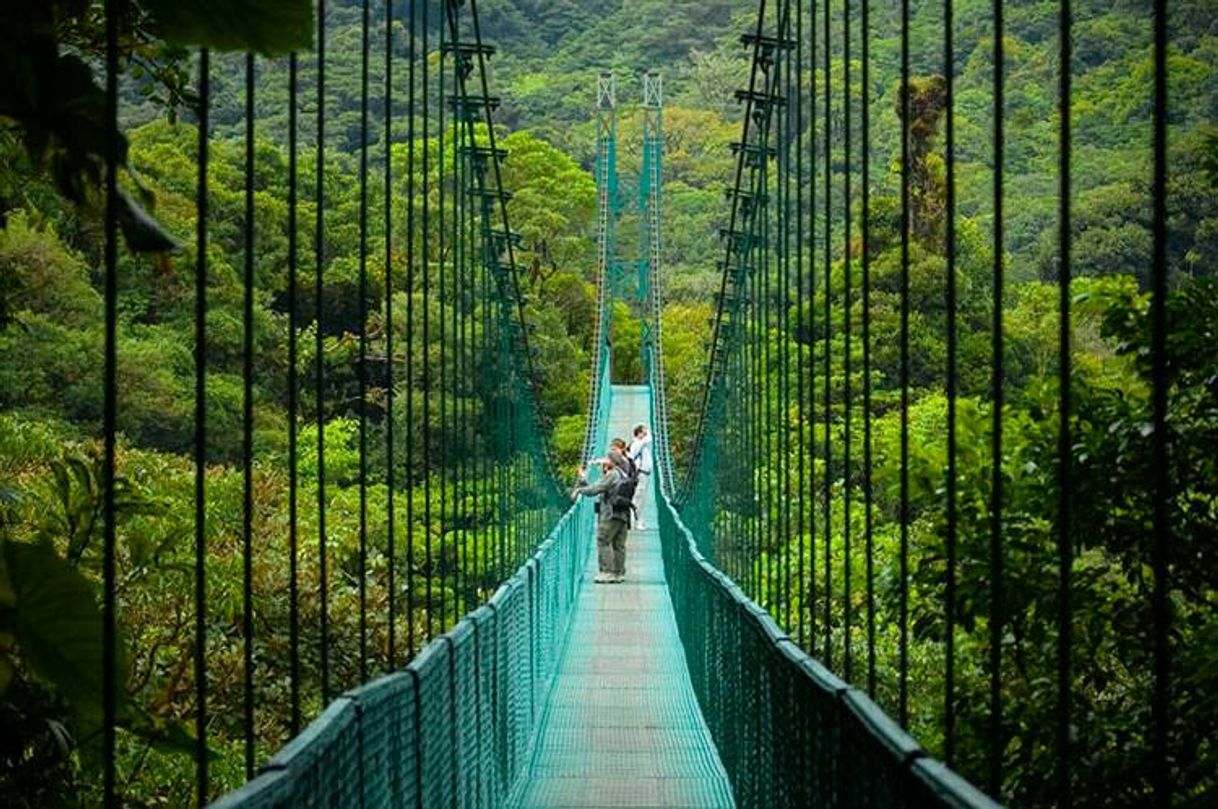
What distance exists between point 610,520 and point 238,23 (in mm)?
9414

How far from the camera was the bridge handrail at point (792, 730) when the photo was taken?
146cm

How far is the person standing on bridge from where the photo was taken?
10.2 metres

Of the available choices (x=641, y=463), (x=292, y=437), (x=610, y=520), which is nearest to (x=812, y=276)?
(x=292, y=437)

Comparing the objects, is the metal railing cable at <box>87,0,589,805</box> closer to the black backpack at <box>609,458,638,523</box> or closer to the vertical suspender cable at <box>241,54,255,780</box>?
the vertical suspender cable at <box>241,54,255,780</box>

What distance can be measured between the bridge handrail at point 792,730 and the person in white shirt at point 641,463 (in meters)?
6.43

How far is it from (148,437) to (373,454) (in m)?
1.92

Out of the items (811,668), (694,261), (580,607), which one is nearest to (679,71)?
(694,261)

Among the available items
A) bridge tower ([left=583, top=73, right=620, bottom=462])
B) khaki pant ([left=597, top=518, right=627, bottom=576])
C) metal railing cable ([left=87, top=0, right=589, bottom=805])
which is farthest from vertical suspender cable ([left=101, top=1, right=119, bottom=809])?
bridge tower ([left=583, top=73, right=620, bottom=462])

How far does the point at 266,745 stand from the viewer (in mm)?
5734

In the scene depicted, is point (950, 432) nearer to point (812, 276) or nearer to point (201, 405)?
point (201, 405)

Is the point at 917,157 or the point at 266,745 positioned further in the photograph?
the point at 917,157

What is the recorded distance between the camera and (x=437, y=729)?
2588mm

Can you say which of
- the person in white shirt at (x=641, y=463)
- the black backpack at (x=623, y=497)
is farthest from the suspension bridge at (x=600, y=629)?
the person in white shirt at (x=641, y=463)

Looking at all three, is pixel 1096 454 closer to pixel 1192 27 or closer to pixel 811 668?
pixel 811 668
